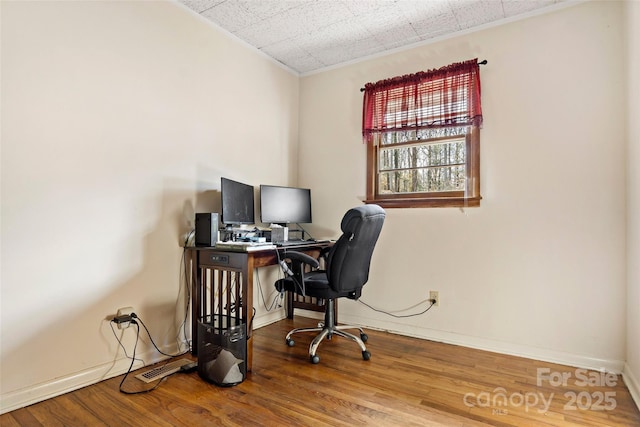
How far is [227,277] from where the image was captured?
8.08 ft

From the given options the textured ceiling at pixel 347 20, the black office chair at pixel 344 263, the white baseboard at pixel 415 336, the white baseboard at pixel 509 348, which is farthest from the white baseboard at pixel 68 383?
the textured ceiling at pixel 347 20

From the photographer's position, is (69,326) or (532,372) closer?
(69,326)

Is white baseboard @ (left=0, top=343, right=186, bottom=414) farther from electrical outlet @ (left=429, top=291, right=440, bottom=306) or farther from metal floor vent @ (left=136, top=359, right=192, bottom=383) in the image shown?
electrical outlet @ (left=429, top=291, right=440, bottom=306)

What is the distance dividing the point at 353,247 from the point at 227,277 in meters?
0.91

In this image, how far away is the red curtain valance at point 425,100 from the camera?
Result: 279 cm

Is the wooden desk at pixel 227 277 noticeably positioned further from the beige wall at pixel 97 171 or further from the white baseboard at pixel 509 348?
the white baseboard at pixel 509 348

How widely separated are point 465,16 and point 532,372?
8.44 ft

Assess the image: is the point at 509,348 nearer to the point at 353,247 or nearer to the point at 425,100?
the point at 353,247

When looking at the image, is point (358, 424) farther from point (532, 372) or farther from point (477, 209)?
point (477, 209)

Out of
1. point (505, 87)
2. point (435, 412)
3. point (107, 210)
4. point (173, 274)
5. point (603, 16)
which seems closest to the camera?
point (435, 412)

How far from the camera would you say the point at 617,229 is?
2.28 metres

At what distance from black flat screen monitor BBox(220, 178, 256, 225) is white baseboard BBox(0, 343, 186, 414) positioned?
42.1 inches

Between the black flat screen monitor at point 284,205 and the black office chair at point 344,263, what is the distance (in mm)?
726

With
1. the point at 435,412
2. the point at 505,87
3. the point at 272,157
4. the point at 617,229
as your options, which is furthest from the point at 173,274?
the point at 617,229
